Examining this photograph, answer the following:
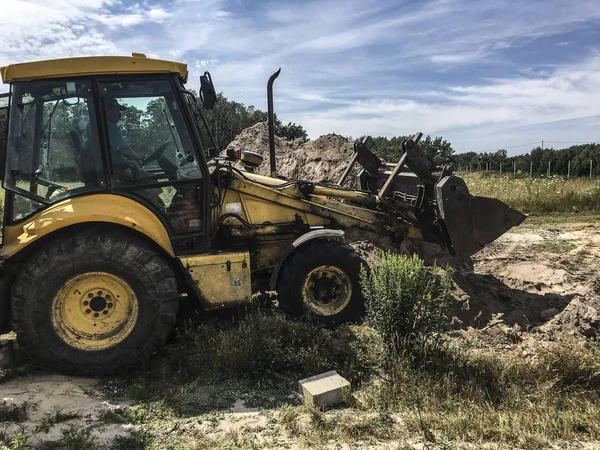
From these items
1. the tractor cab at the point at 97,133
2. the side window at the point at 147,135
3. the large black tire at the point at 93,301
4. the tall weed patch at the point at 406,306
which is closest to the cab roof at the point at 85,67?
the tractor cab at the point at 97,133

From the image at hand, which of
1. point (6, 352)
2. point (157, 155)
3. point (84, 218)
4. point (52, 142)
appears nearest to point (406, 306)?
point (157, 155)

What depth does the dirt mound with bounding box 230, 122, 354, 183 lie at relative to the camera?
39.3ft

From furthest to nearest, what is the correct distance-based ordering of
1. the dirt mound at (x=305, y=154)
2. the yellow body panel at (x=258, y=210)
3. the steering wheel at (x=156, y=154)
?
the dirt mound at (x=305, y=154) → the yellow body panel at (x=258, y=210) → the steering wheel at (x=156, y=154)

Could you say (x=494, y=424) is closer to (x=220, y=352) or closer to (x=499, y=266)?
(x=220, y=352)

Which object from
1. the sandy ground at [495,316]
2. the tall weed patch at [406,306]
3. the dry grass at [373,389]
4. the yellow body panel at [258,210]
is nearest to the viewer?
the dry grass at [373,389]

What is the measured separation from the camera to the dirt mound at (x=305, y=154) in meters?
12.0

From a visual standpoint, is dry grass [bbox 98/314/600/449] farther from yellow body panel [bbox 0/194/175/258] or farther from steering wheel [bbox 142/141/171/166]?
steering wheel [bbox 142/141/171/166]

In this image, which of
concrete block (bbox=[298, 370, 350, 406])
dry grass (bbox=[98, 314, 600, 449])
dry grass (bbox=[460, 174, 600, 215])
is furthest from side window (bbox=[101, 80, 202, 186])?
dry grass (bbox=[460, 174, 600, 215])

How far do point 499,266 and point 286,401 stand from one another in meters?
4.70

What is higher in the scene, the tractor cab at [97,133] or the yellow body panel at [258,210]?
the tractor cab at [97,133]

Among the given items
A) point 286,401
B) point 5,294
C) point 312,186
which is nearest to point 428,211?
point 312,186

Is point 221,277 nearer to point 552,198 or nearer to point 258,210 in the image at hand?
point 258,210

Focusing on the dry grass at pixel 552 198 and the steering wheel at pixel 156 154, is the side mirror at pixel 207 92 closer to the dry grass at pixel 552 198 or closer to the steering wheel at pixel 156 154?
the steering wheel at pixel 156 154

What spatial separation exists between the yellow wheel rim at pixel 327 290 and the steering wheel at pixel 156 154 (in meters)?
2.00
